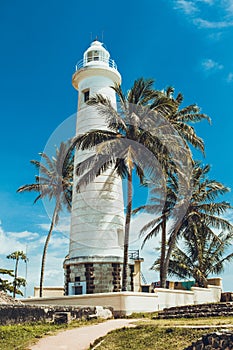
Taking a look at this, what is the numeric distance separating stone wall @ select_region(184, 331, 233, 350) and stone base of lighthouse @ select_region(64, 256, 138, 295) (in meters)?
14.6

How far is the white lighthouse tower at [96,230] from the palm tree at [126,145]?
6.46ft

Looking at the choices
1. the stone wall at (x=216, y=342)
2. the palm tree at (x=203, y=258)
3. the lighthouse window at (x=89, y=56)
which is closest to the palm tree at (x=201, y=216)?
the palm tree at (x=203, y=258)

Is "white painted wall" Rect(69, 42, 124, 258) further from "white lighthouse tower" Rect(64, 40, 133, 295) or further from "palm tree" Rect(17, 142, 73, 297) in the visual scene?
"palm tree" Rect(17, 142, 73, 297)

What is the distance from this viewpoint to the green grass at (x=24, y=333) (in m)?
10.8

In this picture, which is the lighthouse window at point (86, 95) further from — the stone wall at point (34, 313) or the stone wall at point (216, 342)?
the stone wall at point (216, 342)

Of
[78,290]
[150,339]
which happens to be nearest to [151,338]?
[150,339]

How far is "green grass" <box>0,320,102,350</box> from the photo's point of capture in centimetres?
1077

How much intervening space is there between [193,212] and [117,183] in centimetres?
512

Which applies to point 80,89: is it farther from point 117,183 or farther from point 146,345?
point 146,345

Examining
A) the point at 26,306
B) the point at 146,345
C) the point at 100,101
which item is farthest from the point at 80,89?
the point at 146,345

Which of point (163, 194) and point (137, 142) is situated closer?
point (137, 142)

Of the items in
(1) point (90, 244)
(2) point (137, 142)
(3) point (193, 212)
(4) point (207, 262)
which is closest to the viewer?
(2) point (137, 142)

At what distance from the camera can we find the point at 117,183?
2458 centimetres

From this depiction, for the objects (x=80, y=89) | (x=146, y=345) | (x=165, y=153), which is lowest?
(x=146, y=345)
